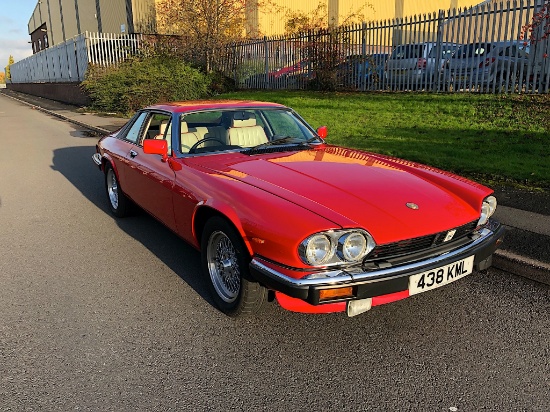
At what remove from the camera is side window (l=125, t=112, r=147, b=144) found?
5066 millimetres

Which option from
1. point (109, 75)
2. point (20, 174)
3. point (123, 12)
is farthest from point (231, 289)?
point (123, 12)

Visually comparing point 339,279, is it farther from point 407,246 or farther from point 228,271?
point 228,271

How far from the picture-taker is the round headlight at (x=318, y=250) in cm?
264

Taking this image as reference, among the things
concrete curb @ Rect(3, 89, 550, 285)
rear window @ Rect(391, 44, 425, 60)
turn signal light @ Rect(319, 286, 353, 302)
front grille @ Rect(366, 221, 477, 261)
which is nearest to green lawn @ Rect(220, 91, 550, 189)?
rear window @ Rect(391, 44, 425, 60)

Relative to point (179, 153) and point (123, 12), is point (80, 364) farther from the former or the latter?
point (123, 12)

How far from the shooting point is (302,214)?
2.76m

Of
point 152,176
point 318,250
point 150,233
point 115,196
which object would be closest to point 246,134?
point 152,176

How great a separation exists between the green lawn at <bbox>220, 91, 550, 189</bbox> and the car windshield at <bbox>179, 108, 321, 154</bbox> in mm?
3319

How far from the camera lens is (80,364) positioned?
108 inches

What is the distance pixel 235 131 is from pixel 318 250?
77.7 inches

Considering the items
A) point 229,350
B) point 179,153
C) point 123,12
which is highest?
point 123,12

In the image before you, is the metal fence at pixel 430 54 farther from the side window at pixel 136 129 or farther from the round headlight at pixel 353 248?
the round headlight at pixel 353 248

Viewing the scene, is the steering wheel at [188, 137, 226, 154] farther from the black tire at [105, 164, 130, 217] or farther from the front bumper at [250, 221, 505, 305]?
the black tire at [105, 164, 130, 217]

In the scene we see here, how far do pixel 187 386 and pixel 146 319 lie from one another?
2.86 feet
